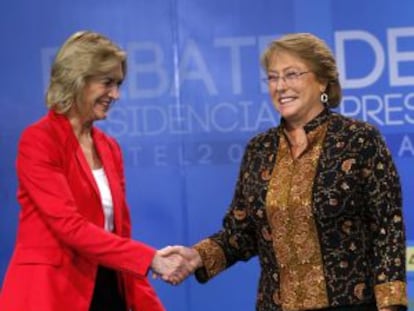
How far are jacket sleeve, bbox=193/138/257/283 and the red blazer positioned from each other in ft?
0.57

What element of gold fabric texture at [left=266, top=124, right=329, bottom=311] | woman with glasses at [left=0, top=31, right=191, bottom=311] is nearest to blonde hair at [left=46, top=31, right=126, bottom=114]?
woman with glasses at [left=0, top=31, right=191, bottom=311]

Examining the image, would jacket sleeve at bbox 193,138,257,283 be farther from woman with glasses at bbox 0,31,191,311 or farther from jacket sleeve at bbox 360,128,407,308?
jacket sleeve at bbox 360,128,407,308

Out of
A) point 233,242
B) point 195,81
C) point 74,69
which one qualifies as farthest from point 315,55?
point 195,81

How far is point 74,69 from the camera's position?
271cm

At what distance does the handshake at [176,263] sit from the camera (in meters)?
2.75

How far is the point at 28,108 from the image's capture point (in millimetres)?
4211

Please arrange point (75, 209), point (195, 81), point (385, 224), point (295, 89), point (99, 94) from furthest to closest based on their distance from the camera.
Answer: point (195, 81) → point (99, 94) → point (75, 209) → point (295, 89) → point (385, 224)

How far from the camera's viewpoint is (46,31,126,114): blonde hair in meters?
2.71

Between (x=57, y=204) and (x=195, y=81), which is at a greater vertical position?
(x=195, y=81)

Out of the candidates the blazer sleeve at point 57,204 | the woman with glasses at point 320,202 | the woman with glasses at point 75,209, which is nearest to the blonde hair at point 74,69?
the woman with glasses at point 75,209

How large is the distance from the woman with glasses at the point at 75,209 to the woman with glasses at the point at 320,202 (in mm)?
404

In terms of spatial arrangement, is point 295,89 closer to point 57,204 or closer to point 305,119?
point 305,119

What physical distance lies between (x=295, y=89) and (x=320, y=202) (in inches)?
13.0

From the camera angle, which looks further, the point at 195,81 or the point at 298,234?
the point at 195,81
